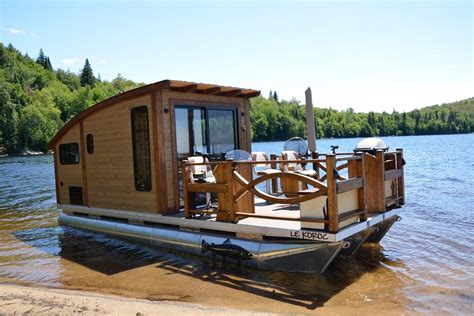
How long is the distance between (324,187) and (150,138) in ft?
13.3

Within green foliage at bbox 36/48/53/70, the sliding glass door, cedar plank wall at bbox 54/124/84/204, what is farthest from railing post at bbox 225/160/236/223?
green foliage at bbox 36/48/53/70

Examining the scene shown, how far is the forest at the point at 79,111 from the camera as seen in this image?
239ft

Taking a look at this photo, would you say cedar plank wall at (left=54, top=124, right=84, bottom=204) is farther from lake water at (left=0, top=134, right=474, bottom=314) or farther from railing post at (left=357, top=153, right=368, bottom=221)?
railing post at (left=357, top=153, right=368, bottom=221)

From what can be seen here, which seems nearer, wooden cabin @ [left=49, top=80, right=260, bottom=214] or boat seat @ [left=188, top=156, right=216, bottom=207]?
boat seat @ [left=188, top=156, right=216, bottom=207]

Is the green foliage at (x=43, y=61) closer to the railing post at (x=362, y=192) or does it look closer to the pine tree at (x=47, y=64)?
the pine tree at (x=47, y=64)

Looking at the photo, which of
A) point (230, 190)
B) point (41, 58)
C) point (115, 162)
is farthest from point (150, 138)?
point (41, 58)

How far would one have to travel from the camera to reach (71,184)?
11.5 metres

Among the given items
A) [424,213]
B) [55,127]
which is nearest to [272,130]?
[55,127]

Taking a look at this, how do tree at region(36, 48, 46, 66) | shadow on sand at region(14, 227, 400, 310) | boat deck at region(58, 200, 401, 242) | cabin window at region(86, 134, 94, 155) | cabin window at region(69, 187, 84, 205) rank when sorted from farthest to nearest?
tree at region(36, 48, 46, 66), cabin window at region(69, 187, 84, 205), cabin window at region(86, 134, 94, 155), boat deck at region(58, 200, 401, 242), shadow on sand at region(14, 227, 400, 310)

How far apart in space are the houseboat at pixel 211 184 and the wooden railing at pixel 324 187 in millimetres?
17

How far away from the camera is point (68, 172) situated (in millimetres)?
11641

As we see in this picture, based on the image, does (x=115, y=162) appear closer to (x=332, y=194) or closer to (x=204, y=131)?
(x=204, y=131)

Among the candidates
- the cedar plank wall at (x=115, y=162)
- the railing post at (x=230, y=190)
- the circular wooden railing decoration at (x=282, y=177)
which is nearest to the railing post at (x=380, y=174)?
the circular wooden railing decoration at (x=282, y=177)

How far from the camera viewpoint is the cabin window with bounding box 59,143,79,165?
11.2 metres
